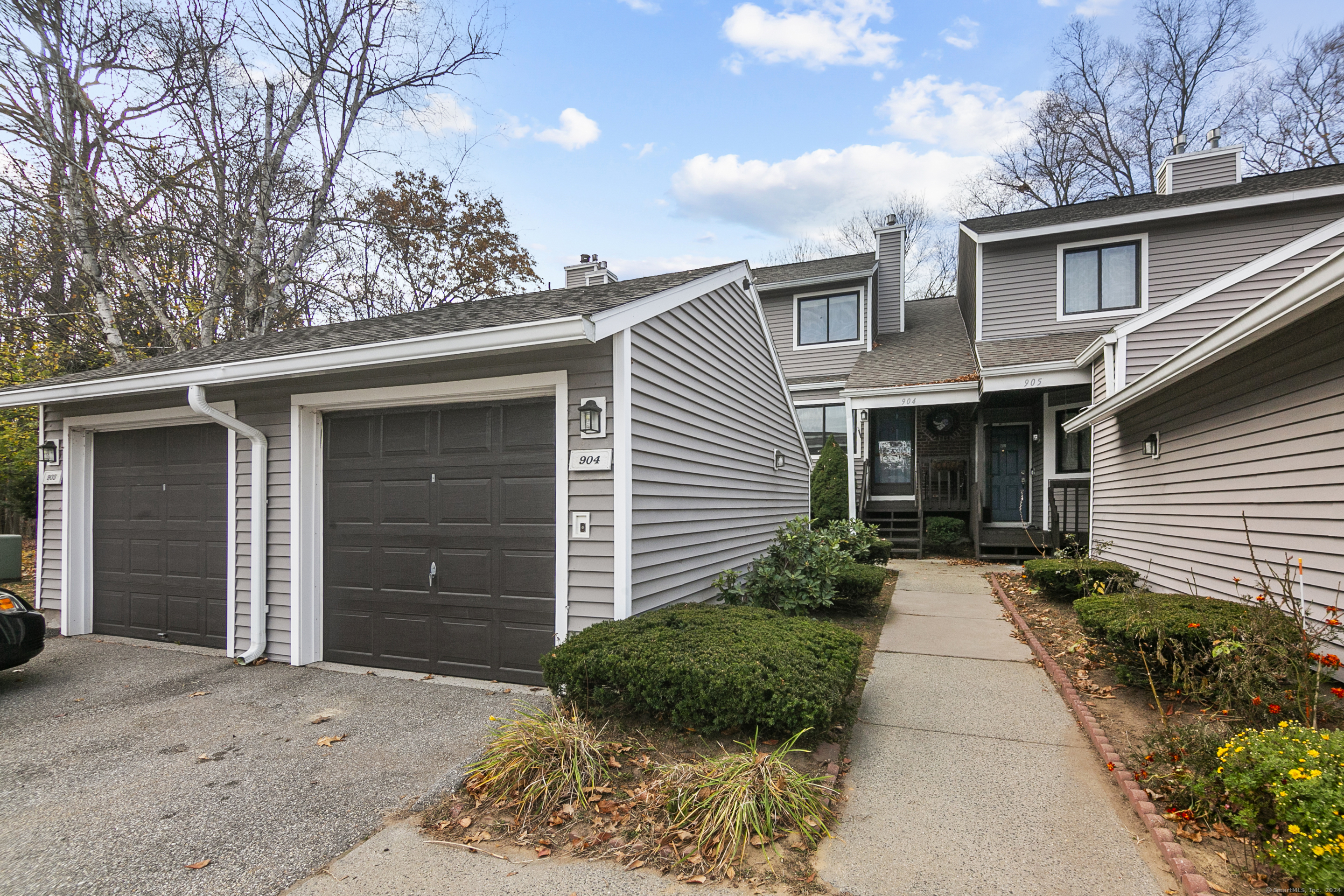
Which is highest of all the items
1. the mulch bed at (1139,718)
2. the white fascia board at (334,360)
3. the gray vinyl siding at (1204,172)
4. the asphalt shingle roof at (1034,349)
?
the gray vinyl siding at (1204,172)

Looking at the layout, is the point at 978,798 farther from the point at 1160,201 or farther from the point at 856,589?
the point at 1160,201

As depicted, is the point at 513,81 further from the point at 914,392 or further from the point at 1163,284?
the point at 1163,284

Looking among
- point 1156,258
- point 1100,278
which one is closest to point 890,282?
point 1100,278

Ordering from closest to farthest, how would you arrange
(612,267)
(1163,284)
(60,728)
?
(60,728)
(1163,284)
(612,267)

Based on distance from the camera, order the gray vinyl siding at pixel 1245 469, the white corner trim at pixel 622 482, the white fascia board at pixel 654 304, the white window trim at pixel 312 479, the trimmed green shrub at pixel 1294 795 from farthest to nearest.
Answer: the white window trim at pixel 312 479, the white corner trim at pixel 622 482, the white fascia board at pixel 654 304, the gray vinyl siding at pixel 1245 469, the trimmed green shrub at pixel 1294 795

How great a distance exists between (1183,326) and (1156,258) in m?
4.66

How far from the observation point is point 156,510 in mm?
6699

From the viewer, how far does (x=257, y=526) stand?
5.79m

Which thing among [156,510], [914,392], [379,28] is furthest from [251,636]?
[379,28]

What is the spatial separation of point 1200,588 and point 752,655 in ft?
16.3

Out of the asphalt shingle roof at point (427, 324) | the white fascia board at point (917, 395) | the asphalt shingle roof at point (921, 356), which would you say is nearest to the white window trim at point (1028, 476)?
the white fascia board at point (917, 395)

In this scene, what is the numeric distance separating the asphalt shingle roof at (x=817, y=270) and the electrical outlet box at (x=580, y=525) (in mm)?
10906

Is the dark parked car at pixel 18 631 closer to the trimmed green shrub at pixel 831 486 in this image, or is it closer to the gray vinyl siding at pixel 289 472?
the gray vinyl siding at pixel 289 472

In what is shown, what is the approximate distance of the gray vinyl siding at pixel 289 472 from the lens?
462 cm
